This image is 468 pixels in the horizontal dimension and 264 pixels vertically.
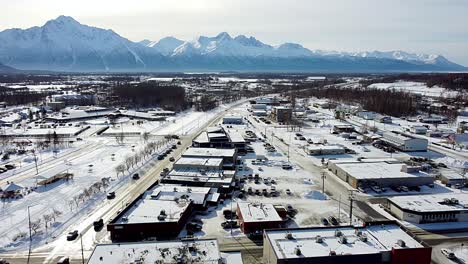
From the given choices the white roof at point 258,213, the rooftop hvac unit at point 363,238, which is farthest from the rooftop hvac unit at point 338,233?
the white roof at point 258,213

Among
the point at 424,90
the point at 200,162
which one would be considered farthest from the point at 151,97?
the point at 424,90

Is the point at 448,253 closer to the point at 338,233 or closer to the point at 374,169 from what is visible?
the point at 338,233

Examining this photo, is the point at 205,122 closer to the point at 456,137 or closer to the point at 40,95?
the point at 456,137

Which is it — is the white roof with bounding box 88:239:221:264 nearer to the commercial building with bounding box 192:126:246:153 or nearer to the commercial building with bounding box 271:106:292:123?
the commercial building with bounding box 192:126:246:153

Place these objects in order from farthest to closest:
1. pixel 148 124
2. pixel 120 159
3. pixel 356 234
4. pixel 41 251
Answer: pixel 148 124, pixel 120 159, pixel 41 251, pixel 356 234

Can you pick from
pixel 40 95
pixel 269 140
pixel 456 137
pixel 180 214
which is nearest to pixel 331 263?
pixel 180 214

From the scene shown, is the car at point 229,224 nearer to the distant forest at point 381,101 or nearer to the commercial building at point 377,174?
the commercial building at point 377,174

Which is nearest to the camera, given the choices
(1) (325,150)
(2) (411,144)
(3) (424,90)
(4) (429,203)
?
(4) (429,203)
